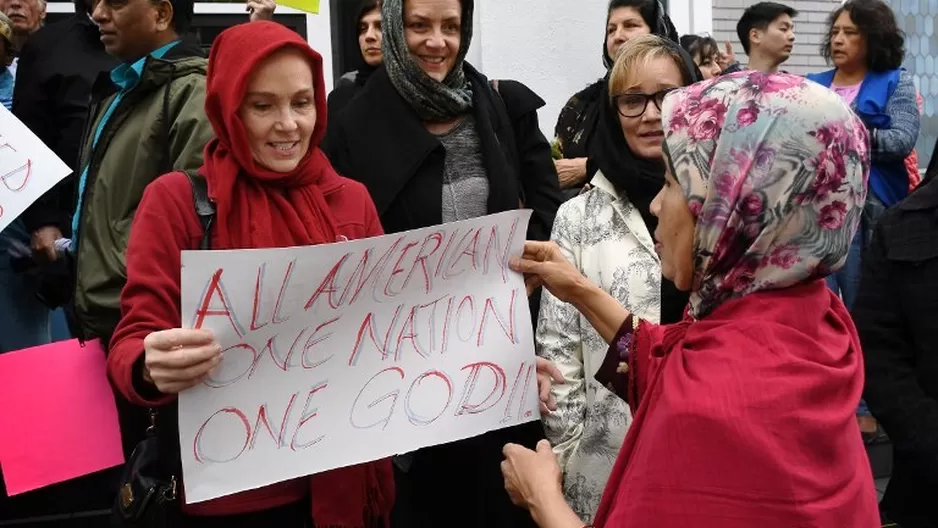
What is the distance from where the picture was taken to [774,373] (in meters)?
1.66

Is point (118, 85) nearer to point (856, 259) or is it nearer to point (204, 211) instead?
point (204, 211)

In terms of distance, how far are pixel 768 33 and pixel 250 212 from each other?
5.48 metres

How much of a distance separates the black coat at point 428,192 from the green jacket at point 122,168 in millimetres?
512

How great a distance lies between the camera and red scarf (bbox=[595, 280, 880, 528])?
1.62m

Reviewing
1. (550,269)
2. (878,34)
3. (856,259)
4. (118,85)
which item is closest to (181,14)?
(118,85)

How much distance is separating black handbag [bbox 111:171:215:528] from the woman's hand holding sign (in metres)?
0.28

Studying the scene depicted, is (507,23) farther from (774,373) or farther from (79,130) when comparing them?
(774,373)

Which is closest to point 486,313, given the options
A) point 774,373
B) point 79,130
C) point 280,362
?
point 280,362

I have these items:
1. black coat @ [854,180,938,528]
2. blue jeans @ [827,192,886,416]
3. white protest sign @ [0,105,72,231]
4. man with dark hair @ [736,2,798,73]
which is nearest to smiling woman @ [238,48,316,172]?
white protest sign @ [0,105,72,231]

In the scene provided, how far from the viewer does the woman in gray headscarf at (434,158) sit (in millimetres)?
3051

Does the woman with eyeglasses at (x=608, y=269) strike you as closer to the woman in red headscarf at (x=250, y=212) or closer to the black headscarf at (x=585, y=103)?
the woman in red headscarf at (x=250, y=212)

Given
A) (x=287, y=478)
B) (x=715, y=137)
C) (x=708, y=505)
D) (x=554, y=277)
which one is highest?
(x=715, y=137)

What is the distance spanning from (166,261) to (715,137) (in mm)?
1128

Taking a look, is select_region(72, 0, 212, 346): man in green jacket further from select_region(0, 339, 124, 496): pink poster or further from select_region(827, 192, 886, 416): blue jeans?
select_region(827, 192, 886, 416): blue jeans
